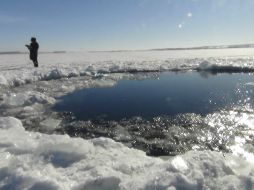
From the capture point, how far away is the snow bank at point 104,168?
12.8 feet

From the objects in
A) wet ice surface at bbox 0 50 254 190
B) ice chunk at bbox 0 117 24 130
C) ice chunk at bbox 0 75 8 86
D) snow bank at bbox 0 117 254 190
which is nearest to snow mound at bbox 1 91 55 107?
wet ice surface at bbox 0 50 254 190

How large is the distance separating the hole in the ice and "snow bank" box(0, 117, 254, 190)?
11.5 ft

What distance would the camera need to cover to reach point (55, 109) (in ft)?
31.6

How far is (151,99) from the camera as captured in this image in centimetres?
1100

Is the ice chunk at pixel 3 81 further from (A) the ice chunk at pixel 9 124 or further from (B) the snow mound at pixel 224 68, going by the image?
(B) the snow mound at pixel 224 68

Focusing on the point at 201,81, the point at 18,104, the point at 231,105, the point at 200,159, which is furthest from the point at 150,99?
the point at 200,159

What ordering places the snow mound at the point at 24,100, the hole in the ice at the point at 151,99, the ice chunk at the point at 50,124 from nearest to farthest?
the ice chunk at the point at 50,124 < the hole in the ice at the point at 151,99 < the snow mound at the point at 24,100

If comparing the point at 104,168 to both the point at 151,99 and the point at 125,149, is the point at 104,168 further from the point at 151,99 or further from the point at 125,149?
the point at 151,99

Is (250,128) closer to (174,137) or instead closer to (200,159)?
(174,137)

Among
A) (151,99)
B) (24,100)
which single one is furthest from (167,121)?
(24,100)

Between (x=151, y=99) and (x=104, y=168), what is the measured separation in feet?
22.0

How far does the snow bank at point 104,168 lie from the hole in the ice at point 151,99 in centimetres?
350

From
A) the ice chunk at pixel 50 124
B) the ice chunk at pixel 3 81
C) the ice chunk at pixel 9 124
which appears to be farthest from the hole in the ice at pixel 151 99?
the ice chunk at pixel 3 81

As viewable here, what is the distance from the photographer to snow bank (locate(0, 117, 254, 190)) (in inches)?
154
